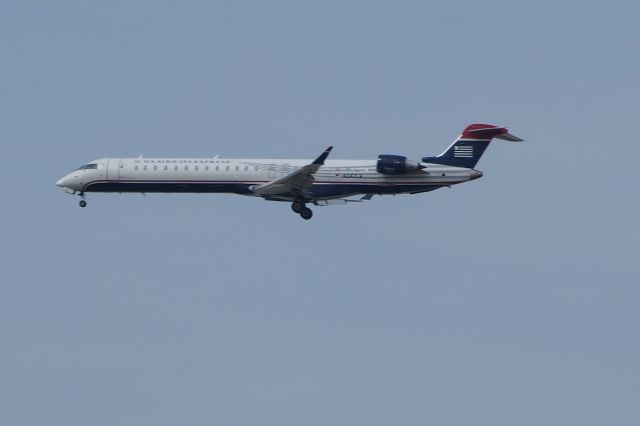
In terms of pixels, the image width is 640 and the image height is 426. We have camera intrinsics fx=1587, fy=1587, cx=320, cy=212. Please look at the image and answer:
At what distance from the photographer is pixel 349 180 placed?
235ft

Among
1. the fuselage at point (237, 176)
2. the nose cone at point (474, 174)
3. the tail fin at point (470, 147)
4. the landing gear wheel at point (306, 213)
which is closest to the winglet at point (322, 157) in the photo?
the fuselage at point (237, 176)

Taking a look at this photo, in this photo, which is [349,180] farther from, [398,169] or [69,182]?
[69,182]

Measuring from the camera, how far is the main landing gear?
72562 millimetres

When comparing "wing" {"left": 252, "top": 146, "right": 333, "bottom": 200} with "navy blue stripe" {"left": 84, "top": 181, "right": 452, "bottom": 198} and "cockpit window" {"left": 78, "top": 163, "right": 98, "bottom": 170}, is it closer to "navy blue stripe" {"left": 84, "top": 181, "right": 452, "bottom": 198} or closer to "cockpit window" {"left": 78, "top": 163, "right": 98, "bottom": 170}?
"navy blue stripe" {"left": 84, "top": 181, "right": 452, "bottom": 198}

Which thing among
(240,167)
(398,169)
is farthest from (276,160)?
(398,169)

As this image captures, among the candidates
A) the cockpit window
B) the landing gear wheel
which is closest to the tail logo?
the landing gear wheel

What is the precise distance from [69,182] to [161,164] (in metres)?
5.12

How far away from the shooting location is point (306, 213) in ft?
238

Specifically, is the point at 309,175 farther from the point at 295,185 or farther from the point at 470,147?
the point at 470,147

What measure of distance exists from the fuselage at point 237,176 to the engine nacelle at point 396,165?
0.29 m

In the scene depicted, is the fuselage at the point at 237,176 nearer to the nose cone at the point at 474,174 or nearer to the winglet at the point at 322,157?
the nose cone at the point at 474,174

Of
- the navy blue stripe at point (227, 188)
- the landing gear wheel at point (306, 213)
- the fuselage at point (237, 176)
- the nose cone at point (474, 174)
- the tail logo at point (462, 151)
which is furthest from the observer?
the landing gear wheel at point (306, 213)

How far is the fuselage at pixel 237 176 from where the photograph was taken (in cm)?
7125

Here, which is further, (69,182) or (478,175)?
(69,182)
